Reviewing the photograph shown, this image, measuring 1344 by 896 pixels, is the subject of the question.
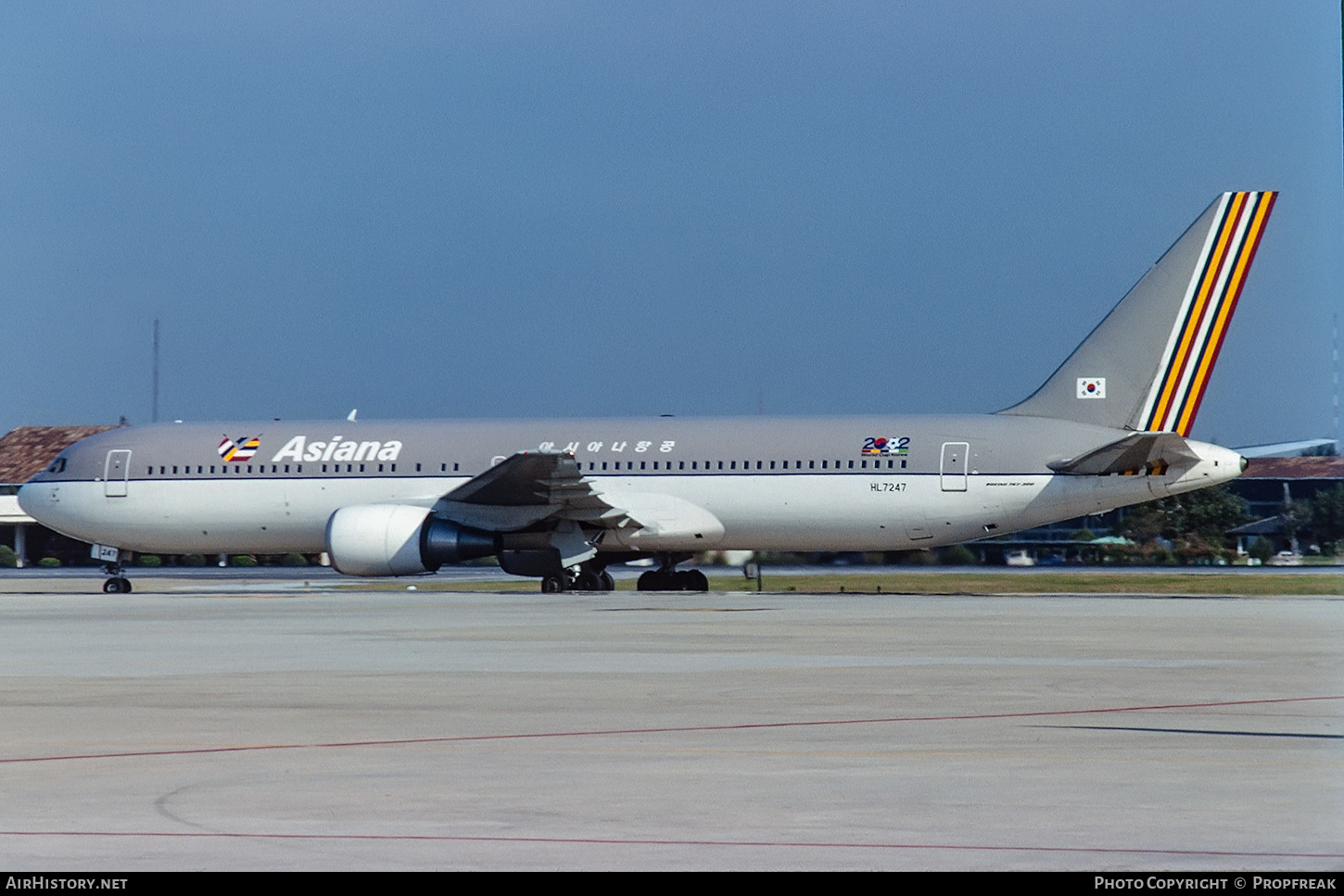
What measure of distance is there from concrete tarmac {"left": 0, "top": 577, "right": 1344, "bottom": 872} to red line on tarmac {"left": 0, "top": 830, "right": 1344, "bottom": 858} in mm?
25

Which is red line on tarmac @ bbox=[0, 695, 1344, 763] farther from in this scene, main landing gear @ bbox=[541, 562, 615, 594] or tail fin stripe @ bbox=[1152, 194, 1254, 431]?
main landing gear @ bbox=[541, 562, 615, 594]

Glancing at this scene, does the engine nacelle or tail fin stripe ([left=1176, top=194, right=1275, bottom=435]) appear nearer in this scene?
tail fin stripe ([left=1176, top=194, right=1275, bottom=435])

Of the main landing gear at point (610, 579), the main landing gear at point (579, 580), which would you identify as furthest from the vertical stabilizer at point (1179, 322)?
the main landing gear at point (579, 580)

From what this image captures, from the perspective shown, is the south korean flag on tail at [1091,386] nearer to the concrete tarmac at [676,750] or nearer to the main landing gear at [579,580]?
the main landing gear at [579,580]

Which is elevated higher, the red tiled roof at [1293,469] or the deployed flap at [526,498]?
the red tiled roof at [1293,469]

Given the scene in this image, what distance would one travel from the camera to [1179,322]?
116 feet

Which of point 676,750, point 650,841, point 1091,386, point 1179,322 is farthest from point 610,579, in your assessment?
point 650,841

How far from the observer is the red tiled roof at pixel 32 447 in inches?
3231

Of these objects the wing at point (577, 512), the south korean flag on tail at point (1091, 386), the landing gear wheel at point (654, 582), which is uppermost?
the south korean flag on tail at point (1091, 386)

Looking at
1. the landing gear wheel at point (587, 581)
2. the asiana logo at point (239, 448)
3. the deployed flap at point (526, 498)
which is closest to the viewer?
the deployed flap at point (526, 498)

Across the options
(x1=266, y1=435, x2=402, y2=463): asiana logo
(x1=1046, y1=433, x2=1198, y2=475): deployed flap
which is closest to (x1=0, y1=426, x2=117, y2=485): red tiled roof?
(x1=266, y1=435, x2=402, y2=463): asiana logo

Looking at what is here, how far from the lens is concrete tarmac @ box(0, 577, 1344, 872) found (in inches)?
310

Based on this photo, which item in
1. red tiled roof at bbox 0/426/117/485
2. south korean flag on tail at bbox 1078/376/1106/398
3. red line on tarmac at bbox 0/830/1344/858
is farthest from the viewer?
red tiled roof at bbox 0/426/117/485

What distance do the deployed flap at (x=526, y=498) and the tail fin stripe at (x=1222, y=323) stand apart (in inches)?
465
